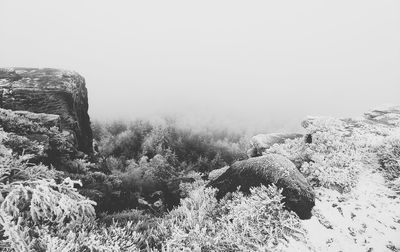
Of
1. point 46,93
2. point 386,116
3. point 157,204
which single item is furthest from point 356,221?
point 46,93

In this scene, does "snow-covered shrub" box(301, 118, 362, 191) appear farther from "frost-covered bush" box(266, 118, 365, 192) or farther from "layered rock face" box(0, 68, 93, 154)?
"layered rock face" box(0, 68, 93, 154)

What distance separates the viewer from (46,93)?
35.9 feet

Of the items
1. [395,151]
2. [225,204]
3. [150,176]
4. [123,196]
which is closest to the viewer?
[225,204]

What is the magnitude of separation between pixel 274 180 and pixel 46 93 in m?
8.64

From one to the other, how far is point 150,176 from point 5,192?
55.6 feet

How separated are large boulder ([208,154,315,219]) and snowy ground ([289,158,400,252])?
15.9 inches

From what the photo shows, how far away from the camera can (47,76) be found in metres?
11.8

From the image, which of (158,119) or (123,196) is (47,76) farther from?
(158,119)

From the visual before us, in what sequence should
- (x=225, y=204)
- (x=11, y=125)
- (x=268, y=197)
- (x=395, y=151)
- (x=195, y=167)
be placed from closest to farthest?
(x=268, y=197) < (x=225, y=204) < (x=11, y=125) < (x=395, y=151) < (x=195, y=167)

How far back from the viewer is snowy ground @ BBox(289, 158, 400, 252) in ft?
20.6

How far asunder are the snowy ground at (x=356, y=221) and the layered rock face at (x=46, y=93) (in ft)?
28.5

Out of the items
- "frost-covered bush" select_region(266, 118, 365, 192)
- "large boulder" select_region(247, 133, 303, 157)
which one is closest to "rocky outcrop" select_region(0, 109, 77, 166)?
"frost-covered bush" select_region(266, 118, 365, 192)

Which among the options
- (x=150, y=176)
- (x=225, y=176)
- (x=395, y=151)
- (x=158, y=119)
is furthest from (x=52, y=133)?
(x=158, y=119)

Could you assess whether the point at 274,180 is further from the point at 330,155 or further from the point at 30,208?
the point at 30,208
